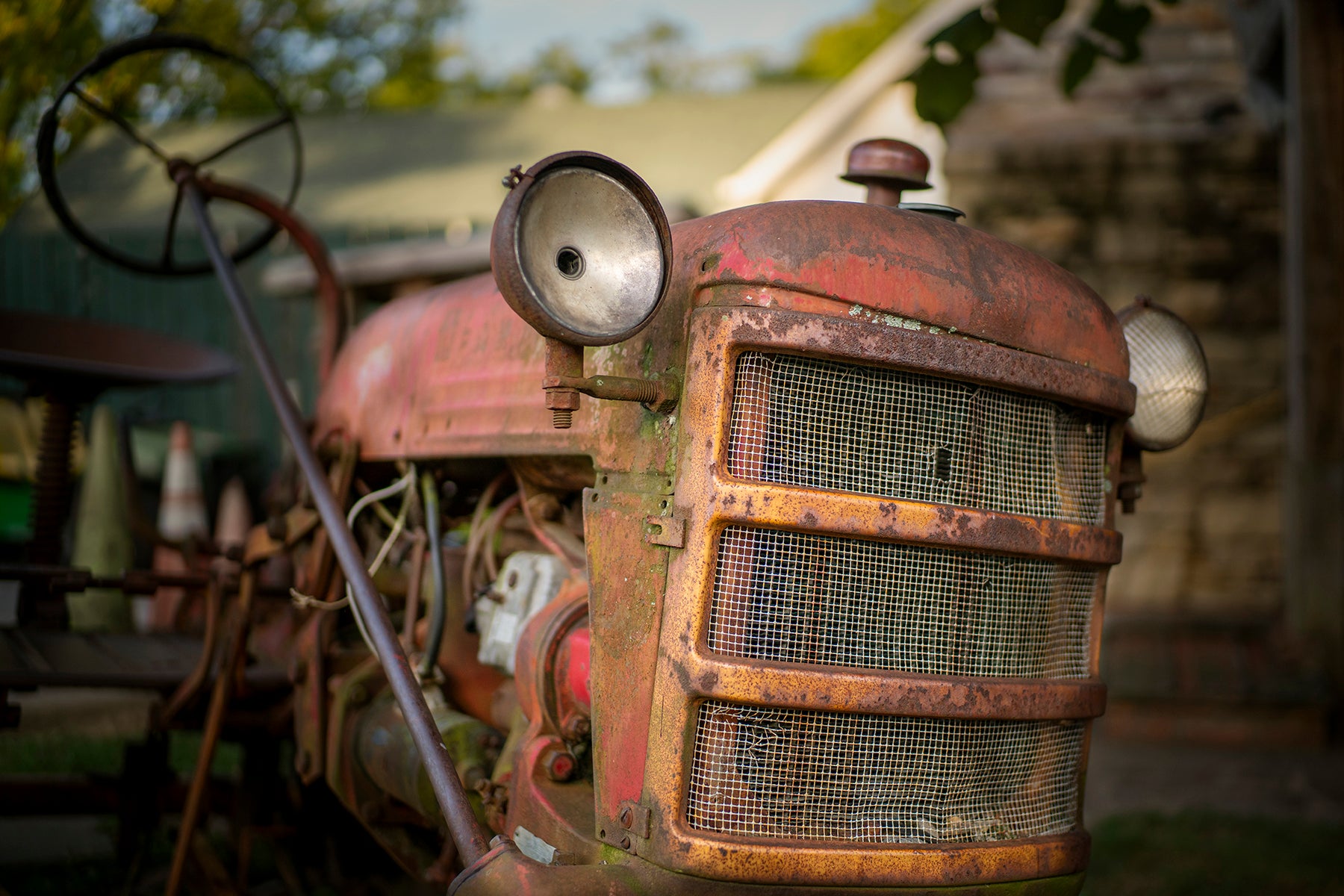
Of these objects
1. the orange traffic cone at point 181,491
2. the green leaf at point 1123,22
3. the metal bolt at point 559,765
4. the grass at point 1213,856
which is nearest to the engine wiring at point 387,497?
the metal bolt at point 559,765

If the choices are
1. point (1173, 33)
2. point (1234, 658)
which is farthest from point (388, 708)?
point (1173, 33)

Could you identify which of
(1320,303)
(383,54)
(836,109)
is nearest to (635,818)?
(1320,303)

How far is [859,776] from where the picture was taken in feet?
6.43

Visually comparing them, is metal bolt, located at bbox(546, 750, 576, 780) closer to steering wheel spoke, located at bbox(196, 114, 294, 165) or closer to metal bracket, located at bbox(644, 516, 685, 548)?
metal bracket, located at bbox(644, 516, 685, 548)

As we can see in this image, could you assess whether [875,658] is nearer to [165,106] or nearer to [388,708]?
[388,708]

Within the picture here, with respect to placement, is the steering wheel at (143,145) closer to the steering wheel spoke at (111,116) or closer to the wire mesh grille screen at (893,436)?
the steering wheel spoke at (111,116)

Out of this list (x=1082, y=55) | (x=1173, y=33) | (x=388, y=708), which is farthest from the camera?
(x=1173, y=33)

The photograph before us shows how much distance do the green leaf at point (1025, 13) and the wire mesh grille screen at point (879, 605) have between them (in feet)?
6.74

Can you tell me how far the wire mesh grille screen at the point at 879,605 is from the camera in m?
1.87

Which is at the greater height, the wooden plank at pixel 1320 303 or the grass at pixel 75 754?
the wooden plank at pixel 1320 303

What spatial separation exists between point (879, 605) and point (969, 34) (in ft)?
7.84

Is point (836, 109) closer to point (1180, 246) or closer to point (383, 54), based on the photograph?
point (1180, 246)

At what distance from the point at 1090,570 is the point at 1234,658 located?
4159 mm

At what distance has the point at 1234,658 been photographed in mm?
5906
